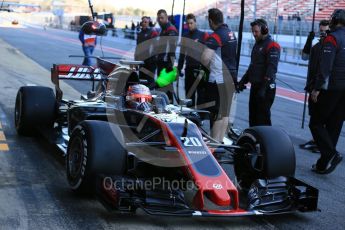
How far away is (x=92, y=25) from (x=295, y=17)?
56.2ft

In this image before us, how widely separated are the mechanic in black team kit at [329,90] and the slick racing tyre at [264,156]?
53.4 inches

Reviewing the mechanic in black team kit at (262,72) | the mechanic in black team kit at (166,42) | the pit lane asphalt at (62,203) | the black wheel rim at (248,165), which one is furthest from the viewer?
the mechanic in black team kit at (166,42)

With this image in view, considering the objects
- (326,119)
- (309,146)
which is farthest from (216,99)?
(309,146)

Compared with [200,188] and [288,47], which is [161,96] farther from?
[288,47]

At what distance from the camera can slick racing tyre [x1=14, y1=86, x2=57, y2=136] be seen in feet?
21.8

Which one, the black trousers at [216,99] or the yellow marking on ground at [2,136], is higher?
the black trousers at [216,99]

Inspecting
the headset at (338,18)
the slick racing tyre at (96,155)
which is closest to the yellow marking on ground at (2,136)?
the slick racing tyre at (96,155)

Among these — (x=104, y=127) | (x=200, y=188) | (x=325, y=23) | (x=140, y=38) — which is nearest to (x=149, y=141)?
(x=104, y=127)

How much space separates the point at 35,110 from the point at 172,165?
259 centimetres

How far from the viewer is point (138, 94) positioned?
5512 millimetres

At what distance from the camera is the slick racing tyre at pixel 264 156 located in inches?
188

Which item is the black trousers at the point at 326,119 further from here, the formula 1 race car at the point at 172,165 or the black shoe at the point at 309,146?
the formula 1 race car at the point at 172,165

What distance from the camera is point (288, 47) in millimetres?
22422

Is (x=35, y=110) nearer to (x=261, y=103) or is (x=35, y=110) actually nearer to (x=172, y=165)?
(x=172, y=165)
